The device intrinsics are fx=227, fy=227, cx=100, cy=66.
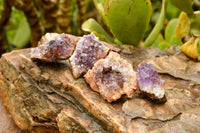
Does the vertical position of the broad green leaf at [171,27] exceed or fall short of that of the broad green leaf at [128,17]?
it falls short

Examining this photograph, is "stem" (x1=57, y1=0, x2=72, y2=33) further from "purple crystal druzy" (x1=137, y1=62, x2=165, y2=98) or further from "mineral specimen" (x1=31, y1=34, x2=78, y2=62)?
"purple crystal druzy" (x1=137, y1=62, x2=165, y2=98)

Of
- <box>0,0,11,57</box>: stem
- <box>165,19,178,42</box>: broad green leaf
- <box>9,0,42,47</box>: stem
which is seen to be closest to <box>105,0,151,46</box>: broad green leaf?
<box>165,19,178,42</box>: broad green leaf

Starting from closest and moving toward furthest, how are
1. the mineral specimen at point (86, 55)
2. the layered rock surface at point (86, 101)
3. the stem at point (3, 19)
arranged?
1. the layered rock surface at point (86, 101)
2. the mineral specimen at point (86, 55)
3. the stem at point (3, 19)

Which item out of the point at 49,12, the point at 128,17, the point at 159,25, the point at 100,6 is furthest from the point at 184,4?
the point at 49,12

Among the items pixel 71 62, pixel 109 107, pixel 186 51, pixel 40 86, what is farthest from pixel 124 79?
pixel 186 51

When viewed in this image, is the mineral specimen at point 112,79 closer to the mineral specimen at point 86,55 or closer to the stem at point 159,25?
the mineral specimen at point 86,55

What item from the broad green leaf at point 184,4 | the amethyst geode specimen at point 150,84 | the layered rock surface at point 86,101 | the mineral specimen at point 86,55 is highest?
the broad green leaf at point 184,4

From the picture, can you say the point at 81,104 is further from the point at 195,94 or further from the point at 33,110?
the point at 195,94

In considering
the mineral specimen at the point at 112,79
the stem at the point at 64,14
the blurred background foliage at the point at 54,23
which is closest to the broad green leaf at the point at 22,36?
the blurred background foliage at the point at 54,23
